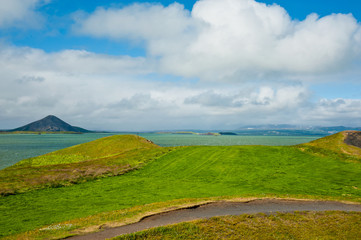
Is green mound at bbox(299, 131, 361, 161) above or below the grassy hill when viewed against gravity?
above

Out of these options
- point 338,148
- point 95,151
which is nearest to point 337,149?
point 338,148

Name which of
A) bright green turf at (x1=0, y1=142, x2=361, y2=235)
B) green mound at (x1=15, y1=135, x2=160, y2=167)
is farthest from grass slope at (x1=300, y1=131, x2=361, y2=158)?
green mound at (x1=15, y1=135, x2=160, y2=167)

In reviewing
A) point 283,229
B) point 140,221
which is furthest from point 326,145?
point 140,221

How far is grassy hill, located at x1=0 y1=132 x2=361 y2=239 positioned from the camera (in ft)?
77.0

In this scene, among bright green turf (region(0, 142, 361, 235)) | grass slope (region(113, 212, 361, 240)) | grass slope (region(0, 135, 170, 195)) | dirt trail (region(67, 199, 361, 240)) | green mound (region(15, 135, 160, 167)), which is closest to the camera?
grass slope (region(113, 212, 361, 240))

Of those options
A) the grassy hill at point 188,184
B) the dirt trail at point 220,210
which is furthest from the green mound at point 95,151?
the dirt trail at point 220,210

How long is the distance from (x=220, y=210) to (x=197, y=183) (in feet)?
60.1

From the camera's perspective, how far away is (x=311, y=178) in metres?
40.6

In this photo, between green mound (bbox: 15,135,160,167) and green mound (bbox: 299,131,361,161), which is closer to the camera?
green mound (bbox: 299,131,361,161)

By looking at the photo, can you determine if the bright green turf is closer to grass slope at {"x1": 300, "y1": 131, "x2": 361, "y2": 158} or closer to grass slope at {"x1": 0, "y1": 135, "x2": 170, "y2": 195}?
grass slope at {"x1": 300, "y1": 131, "x2": 361, "y2": 158}

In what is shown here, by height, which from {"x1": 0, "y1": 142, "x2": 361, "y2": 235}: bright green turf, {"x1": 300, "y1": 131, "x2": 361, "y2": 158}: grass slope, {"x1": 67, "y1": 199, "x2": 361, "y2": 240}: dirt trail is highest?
{"x1": 300, "y1": 131, "x2": 361, "y2": 158}: grass slope

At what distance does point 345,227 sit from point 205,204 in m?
13.0

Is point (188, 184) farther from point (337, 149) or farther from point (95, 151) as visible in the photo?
point (95, 151)

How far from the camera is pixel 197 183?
40531mm
